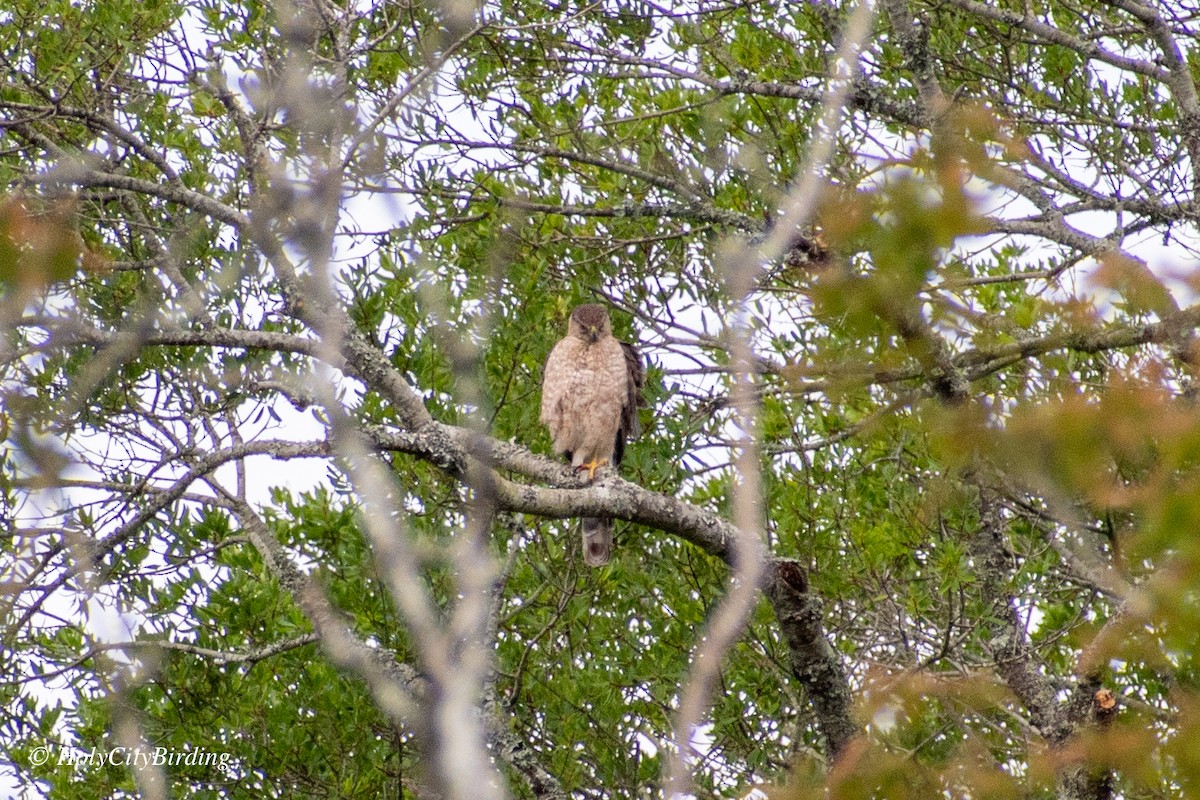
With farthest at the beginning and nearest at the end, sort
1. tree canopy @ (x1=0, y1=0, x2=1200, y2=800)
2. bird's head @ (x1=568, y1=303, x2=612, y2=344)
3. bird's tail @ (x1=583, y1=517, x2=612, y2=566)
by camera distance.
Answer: bird's head @ (x1=568, y1=303, x2=612, y2=344)
bird's tail @ (x1=583, y1=517, x2=612, y2=566)
tree canopy @ (x1=0, y1=0, x2=1200, y2=800)

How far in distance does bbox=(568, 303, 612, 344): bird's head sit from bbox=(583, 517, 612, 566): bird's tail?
37.3 inches

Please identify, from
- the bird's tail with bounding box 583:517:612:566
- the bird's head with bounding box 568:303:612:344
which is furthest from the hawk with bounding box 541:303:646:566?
the bird's tail with bounding box 583:517:612:566

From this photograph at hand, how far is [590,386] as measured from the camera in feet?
20.2

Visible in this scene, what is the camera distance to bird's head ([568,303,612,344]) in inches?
243

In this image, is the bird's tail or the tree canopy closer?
the tree canopy

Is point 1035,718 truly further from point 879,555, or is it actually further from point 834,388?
point 834,388

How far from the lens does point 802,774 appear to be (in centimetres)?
400

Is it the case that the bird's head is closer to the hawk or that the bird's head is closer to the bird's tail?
the hawk

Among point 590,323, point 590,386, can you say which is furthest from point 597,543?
point 590,323

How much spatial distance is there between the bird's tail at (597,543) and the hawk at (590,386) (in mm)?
377

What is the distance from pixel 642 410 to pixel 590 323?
582 millimetres

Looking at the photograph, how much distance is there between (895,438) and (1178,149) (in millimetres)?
1647

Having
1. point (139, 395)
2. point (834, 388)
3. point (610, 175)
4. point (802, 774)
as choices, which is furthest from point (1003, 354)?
point (139, 395)

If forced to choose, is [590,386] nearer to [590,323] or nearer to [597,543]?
[590,323]
